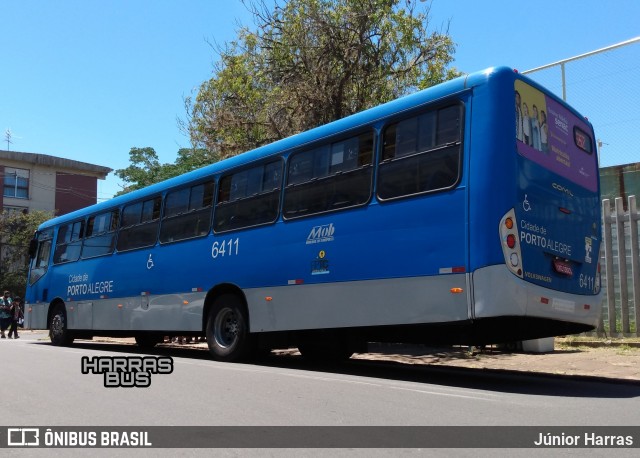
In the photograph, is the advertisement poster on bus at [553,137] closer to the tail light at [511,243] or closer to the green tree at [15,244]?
the tail light at [511,243]

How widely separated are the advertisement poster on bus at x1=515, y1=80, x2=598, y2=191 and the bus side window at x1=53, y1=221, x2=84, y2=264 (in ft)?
38.8

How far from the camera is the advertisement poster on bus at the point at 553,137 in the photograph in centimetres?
775

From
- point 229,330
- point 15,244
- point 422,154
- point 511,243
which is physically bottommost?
point 229,330

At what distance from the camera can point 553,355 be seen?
11352mm

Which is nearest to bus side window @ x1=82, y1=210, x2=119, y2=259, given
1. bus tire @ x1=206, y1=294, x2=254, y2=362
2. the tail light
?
bus tire @ x1=206, y1=294, x2=254, y2=362

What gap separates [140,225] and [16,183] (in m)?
34.9

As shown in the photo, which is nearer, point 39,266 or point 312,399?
point 312,399

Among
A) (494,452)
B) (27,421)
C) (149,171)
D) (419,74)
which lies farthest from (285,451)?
(149,171)

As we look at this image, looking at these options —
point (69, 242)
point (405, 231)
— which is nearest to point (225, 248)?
point (405, 231)

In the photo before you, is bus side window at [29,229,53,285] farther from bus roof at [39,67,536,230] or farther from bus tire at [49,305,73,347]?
bus roof at [39,67,536,230]

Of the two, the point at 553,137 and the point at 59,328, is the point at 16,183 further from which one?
the point at 553,137

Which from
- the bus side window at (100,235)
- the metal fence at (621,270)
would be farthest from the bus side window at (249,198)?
the metal fence at (621,270)

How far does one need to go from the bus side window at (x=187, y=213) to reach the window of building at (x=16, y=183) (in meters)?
Result: 35.5

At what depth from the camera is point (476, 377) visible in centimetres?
938
